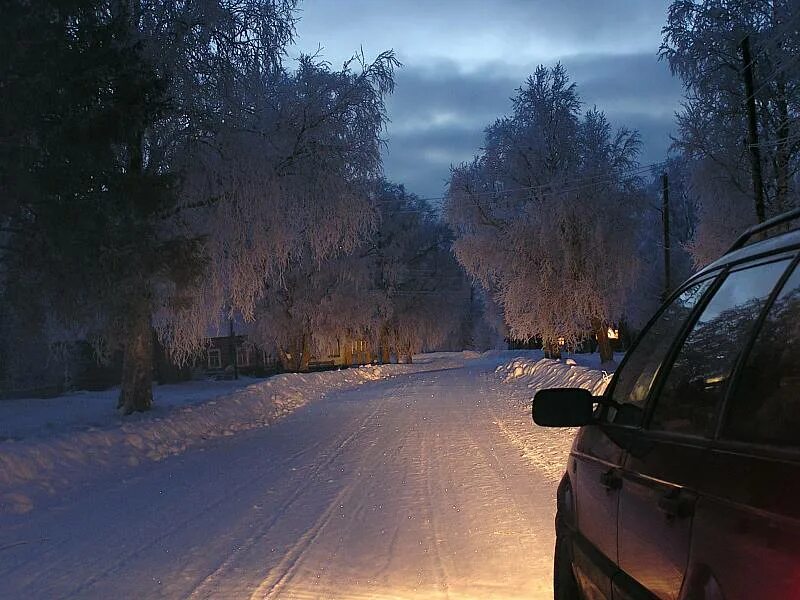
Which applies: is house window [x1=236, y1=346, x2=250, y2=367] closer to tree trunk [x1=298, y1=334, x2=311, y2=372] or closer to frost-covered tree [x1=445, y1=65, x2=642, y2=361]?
tree trunk [x1=298, y1=334, x2=311, y2=372]

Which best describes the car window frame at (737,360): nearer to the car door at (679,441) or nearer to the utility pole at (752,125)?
the car door at (679,441)

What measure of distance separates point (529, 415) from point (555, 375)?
9.01 meters

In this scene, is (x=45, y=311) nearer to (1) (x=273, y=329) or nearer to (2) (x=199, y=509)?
(2) (x=199, y=509)

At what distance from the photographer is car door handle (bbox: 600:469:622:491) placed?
2674 mm

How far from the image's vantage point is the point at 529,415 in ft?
53.8

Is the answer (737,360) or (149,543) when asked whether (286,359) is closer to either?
(149,543)

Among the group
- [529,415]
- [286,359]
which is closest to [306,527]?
[529,415]

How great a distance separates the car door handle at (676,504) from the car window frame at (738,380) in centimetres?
16

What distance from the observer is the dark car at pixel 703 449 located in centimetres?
161

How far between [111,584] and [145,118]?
26.6 ft

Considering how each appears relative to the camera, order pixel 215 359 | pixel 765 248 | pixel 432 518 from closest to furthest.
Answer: pixel 765 248 → pixel 432 518 → pixel 215 359

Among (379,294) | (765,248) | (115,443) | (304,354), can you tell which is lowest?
(115,443)

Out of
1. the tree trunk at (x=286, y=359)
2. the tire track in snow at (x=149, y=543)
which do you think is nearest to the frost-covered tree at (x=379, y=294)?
the tree trunk at (x=286, y=359)

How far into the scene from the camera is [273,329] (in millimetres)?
34250
